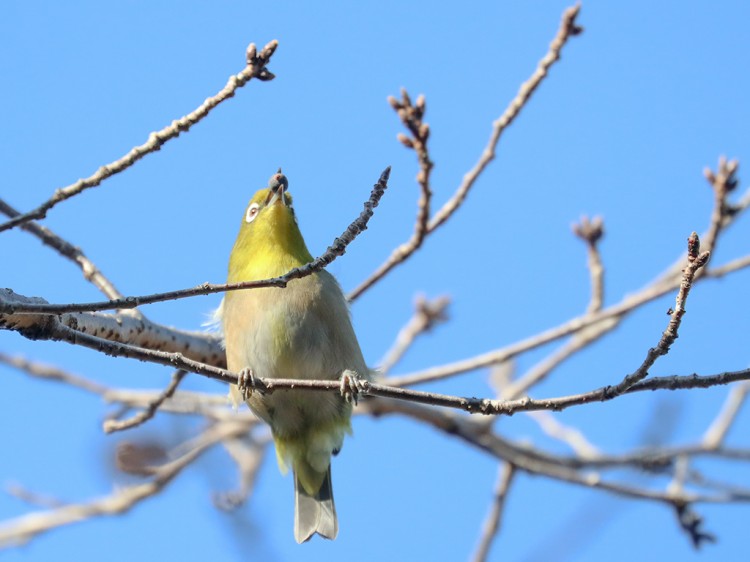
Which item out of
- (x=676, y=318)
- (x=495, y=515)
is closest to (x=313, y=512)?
A: (x=495, y=515)

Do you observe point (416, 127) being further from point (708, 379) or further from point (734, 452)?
point (734, 452)

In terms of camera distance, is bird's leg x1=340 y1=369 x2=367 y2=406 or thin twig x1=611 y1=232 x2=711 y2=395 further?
bird's leg x1=340 y1=369 x2=367 y2=406

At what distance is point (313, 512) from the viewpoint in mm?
6012

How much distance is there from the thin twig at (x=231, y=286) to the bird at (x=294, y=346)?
1518 millimetres

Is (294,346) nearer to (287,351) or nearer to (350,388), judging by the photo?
(287,351)

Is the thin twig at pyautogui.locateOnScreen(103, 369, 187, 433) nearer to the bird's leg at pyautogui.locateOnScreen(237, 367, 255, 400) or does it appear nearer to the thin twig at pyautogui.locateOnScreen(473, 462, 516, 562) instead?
the bird's leg at pyautogui.locateOnScreen(237, 367, 255, 400)

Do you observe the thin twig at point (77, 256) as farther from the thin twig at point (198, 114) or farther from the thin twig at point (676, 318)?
the thin twig at point (676, 318)

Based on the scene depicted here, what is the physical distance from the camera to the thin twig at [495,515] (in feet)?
21.0

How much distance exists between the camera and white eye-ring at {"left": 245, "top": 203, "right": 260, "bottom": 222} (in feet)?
20.2

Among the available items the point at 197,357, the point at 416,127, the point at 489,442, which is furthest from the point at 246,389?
the point at 489,442

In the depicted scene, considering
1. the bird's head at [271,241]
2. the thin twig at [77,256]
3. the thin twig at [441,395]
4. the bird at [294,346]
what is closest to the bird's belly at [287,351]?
the bird at [294,346]

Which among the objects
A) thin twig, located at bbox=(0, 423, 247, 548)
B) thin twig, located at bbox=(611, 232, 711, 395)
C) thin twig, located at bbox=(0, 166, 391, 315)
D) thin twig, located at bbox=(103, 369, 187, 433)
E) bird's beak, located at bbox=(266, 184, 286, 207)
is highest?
Result: bird's beak, located at bbox=(266, 184, 286, 207)

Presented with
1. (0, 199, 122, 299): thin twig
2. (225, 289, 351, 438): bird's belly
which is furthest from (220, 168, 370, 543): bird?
(0, 199, 122, 299): thin twig

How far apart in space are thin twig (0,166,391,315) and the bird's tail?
9.41 ft
